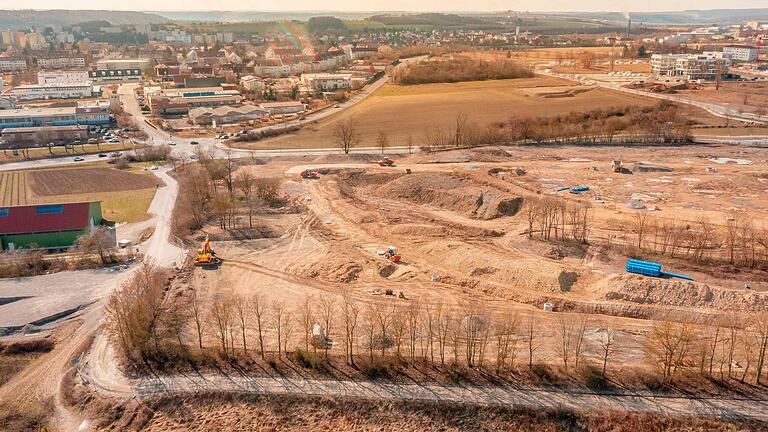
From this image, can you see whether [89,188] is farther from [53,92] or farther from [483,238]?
[53,92]

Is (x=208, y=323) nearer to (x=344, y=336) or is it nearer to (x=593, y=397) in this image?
(x=344, y=336)

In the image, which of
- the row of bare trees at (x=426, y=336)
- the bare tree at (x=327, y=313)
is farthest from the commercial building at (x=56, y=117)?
the bare tree at (x=327, y=313)

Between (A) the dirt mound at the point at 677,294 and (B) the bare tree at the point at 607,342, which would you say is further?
(A) the dirt mound at the point at 677,294

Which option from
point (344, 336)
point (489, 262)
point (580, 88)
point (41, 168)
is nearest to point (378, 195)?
point (489, 262)

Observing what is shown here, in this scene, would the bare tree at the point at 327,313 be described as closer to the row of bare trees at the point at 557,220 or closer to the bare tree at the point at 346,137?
the row of bare trees at the point at 557,220

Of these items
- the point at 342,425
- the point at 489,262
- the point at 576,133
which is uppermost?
the point at 576,133

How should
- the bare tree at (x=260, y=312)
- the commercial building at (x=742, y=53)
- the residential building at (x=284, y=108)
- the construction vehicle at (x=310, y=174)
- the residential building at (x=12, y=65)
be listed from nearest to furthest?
the bare tree at (x=260, y=312), the construction vehicle at (x=310, y=174), the residential building at (x=284, y=108), the commercial building at (x=742, y=53), the residential building at (x=12, y=65)

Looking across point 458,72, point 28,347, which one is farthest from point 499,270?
point 458,72
